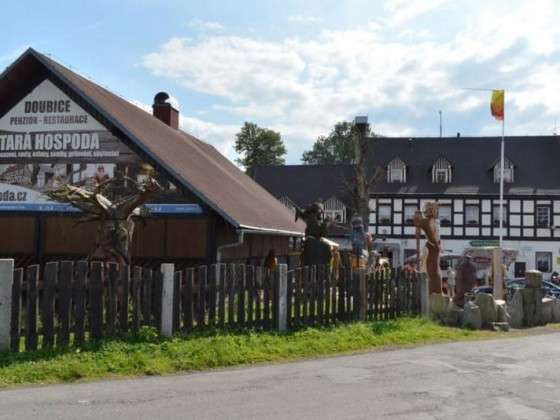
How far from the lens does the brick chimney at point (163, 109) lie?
87.0ft

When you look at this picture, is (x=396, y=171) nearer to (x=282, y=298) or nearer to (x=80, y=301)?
(x=282, y=298)

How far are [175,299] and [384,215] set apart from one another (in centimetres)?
3827

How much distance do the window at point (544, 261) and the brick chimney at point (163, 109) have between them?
2803 centimetres

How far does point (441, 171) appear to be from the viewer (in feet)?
156

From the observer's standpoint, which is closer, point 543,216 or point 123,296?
point 123,296

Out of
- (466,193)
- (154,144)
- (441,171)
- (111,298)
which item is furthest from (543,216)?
(111,298)

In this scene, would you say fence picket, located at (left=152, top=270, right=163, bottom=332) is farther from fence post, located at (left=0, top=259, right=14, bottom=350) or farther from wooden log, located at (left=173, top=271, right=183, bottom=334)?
fence post, located at (left=0, top=259, right=14, bottom=350)

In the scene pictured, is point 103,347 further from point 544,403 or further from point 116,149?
point 116,149

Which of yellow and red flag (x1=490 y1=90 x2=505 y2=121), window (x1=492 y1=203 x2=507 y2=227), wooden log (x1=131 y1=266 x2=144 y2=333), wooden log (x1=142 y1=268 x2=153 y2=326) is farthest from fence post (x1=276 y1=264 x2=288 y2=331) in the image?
window (x1=492 y1=203 x2=507 y2=227)

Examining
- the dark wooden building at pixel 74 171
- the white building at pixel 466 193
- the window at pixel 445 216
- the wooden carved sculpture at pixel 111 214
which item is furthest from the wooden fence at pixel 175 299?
the white building at pixel 466 193

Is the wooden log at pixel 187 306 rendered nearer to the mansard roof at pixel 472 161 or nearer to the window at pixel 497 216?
the window at pixel 497 216

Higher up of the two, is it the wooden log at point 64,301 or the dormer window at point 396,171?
the dormer window at point 396,171

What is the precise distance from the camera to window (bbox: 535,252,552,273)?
142 feet

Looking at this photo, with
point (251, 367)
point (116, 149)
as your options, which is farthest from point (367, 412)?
point (116, 149)
